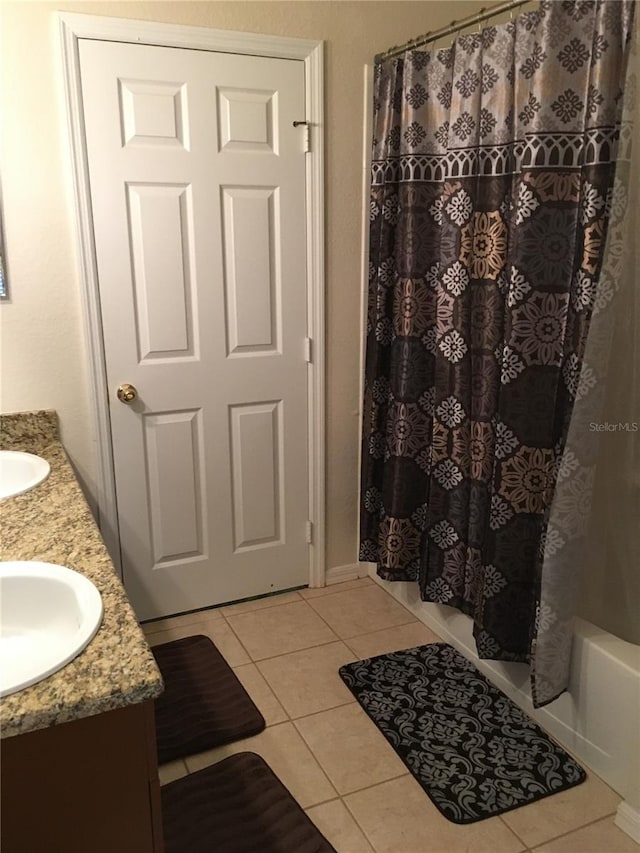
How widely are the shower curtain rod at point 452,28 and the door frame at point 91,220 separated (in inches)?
9.5

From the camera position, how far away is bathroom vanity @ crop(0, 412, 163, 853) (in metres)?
0.95

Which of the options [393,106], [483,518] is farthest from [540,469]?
[393,106]

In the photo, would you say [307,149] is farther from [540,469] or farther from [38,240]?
[540,469]

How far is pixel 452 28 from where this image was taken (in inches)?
80.0

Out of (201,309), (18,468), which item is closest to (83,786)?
(18,468)

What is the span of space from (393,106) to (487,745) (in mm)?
2020

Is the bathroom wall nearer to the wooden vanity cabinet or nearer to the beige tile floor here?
the beige tile floor

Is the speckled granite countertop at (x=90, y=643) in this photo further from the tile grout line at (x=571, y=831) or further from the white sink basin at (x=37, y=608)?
the tile grout line at (x=571, y=831)

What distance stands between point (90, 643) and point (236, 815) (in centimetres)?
91

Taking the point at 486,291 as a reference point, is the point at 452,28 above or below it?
above

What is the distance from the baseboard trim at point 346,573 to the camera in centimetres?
288

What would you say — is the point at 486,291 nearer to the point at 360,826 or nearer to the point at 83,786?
the point at 360,826

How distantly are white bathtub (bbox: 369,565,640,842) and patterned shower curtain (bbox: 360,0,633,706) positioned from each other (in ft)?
0.32

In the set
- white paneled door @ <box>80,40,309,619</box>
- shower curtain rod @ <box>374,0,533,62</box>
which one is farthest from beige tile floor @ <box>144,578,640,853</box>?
shower curtain rod @ <box>374,0,533,62</box>
